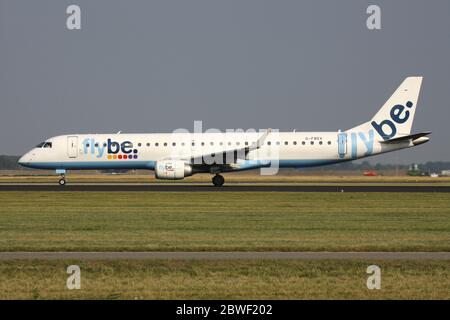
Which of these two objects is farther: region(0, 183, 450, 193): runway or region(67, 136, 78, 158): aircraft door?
region(67, 136, 78, 158): aircraft door

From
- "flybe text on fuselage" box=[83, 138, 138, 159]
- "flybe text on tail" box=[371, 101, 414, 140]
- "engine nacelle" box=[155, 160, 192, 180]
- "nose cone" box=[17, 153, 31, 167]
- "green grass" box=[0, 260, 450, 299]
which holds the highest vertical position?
"flybe text on tail" box=[371, 101, 414, 140]

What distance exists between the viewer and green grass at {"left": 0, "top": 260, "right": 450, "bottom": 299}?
13.0 meters

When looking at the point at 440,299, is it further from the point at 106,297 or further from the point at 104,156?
the point at 104,156

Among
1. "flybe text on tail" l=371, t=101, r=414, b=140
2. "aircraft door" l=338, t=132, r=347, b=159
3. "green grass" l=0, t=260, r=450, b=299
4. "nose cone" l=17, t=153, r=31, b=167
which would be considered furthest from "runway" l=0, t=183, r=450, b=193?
"green grass" l=0, t=260, r=450, b=299

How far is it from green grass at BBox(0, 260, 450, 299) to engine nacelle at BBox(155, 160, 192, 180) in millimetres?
31658

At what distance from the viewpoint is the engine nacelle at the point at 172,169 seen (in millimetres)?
47844

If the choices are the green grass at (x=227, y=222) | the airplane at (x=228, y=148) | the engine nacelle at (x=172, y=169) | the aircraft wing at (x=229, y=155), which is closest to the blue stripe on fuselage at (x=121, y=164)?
the airplane at (x=228, y=148)

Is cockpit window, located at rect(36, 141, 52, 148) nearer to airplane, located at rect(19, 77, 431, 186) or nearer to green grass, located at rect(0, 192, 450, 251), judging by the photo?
airplane, located at rect(19, 77, 431, 186)

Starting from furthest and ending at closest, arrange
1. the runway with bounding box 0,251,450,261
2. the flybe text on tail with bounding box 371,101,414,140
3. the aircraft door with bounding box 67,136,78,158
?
1. the flybe text on tail with bounding box 371,101,414,140
2. the aircraft door with bounding box 67,136,78,158
3. the runway with bounding box 0,251,450,261

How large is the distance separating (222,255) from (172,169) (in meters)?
30.8

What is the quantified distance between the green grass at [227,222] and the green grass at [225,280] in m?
2.67

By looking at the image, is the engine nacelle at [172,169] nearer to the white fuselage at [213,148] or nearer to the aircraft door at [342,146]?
the white fuselage at [213,148]

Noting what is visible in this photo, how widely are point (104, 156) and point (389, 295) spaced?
40676mm
